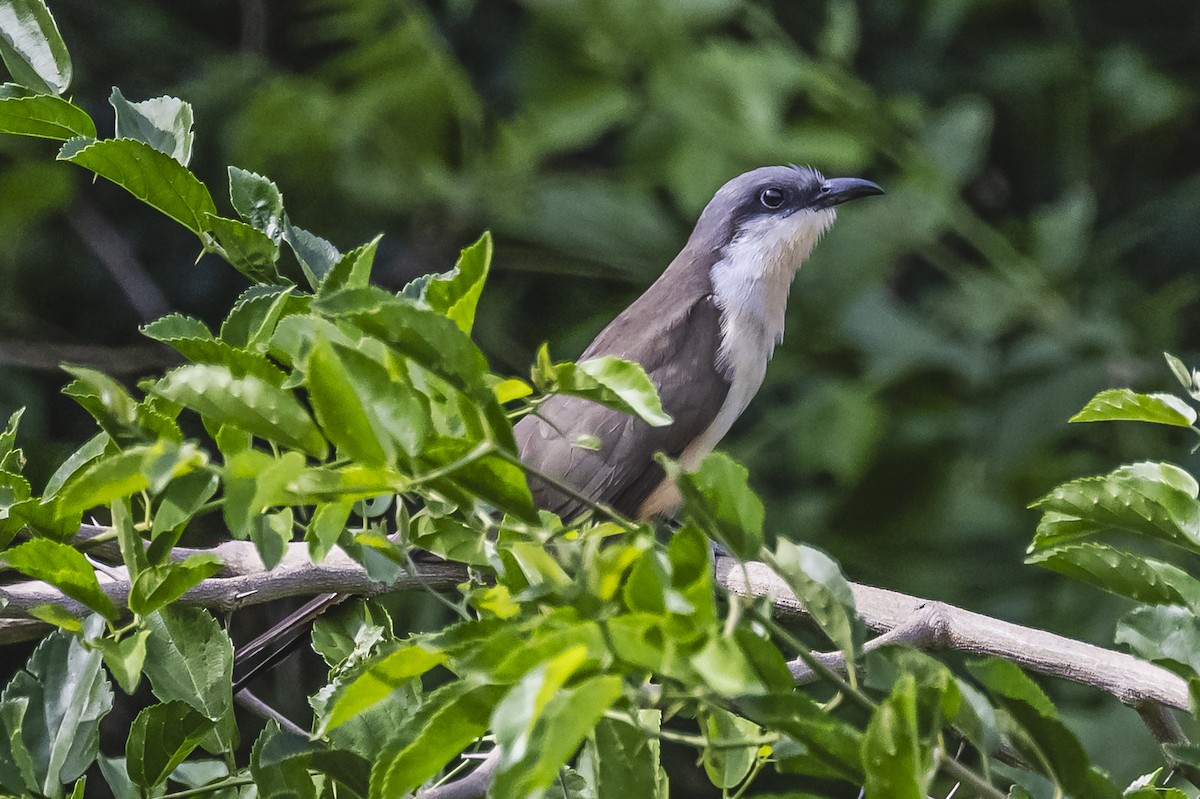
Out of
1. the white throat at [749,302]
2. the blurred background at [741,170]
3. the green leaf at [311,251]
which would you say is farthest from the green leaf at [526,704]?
the blurred background at [741,170]

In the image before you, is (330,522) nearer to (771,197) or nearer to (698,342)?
(698,342)

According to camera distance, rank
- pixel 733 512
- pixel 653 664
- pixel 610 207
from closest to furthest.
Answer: pixel 653 664
pixel 733 512
pixel 610 207

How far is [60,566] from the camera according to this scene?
5.31 ft

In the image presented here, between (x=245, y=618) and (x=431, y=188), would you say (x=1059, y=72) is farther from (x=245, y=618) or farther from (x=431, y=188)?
(x=245, y=618)

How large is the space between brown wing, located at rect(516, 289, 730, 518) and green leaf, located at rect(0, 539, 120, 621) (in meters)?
2.10

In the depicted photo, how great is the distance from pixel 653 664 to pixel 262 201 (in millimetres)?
1083

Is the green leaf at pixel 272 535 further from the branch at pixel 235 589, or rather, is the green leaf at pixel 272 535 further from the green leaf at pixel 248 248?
the branch at pixel 235 589

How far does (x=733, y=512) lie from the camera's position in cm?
124

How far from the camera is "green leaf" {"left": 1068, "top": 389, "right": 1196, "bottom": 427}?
1736 millimetres

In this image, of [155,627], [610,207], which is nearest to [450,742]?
[155,627]

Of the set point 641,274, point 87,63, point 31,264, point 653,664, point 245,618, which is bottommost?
point 245,618

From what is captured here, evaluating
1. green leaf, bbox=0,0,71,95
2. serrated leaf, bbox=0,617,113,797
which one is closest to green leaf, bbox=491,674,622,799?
serrated leaf, bbox=0,617,113,797

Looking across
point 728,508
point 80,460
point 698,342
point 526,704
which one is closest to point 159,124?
point 80,460

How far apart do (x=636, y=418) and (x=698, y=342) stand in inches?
19.0
